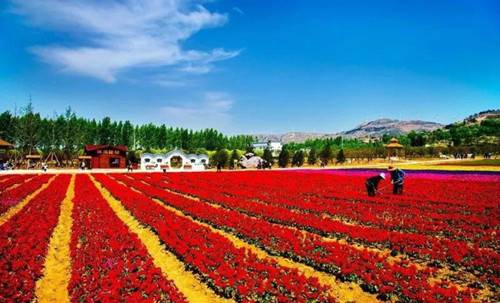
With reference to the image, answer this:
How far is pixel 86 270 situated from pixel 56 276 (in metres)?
0.99

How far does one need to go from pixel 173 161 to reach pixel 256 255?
84.5 m

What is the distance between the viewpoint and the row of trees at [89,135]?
102675 millimetres

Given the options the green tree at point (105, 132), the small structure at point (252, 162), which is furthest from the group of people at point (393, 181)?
the green tree at point (105, 132)

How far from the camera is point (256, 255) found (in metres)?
10.8

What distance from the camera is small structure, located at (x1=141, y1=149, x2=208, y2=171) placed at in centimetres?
8481

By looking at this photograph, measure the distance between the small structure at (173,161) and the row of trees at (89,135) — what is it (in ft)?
103

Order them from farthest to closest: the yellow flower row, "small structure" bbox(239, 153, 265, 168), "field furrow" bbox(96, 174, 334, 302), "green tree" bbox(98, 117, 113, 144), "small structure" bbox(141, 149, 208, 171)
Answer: "green tree" bbox(98, 117, 113, 144) < "small structure" bbox(239, 153, 265, 168) < "small structure" bbox(141, 149, 208, 171) < the yellow flower row < "field furrow" bbox(96, 174, 334, 302)

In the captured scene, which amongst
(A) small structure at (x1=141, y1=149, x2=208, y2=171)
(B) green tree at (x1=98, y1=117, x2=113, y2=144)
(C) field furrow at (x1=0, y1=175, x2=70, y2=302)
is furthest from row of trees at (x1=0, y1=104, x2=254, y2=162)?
(C) field furrow at (x1=0, y1=175, x2=70, y2=302)

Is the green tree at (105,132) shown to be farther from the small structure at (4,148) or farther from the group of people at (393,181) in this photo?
the group of people at (393,181)

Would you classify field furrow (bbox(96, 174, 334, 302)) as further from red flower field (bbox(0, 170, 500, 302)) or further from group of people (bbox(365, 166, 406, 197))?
group of people (bbox(365, 166, 406, 197))

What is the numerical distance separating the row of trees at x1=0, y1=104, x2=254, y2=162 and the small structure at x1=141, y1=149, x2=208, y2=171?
31538 millimetres

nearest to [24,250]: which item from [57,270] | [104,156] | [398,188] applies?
[57,270]

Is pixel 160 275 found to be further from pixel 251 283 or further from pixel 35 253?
pixel 35 253

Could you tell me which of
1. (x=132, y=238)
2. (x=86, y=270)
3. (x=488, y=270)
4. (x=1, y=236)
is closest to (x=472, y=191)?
(x=488, y=270)
